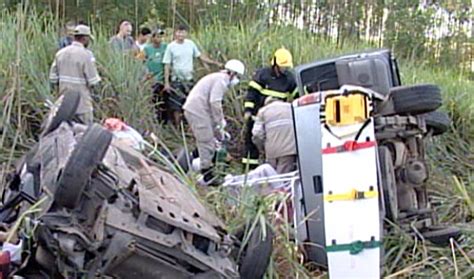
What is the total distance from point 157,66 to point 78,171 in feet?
17.5

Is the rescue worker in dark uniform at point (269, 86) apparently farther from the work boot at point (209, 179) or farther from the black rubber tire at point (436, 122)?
the black rubber tire at point (436, 122)

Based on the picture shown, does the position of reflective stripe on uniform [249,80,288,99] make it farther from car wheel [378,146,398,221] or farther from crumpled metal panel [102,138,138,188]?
crumpled metal panel [102,138,138,188]

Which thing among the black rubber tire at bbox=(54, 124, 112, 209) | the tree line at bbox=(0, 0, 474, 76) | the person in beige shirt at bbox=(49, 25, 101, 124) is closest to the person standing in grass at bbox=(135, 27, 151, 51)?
the tree line at bbox=(0, 0, 474, 76)

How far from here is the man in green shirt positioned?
8422mm

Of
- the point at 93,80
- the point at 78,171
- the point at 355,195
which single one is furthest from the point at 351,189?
the point at 93,80

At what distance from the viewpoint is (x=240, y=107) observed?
28.4ft

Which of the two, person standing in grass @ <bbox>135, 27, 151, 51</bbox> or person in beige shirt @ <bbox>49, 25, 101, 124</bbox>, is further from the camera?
person standing in grass @ <bbox>135, 27, 151, 51</bbox>

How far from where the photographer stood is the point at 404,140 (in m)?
5.07

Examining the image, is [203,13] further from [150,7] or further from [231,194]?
[231,194]

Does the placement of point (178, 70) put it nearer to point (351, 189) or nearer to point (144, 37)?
point (144, 37)

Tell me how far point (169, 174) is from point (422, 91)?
5.78 feet

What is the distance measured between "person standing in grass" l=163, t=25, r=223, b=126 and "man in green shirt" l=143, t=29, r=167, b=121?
0.09 meters

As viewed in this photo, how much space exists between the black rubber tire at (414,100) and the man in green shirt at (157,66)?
3.82m

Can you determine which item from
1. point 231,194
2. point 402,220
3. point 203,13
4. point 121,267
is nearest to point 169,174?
point 231,194
